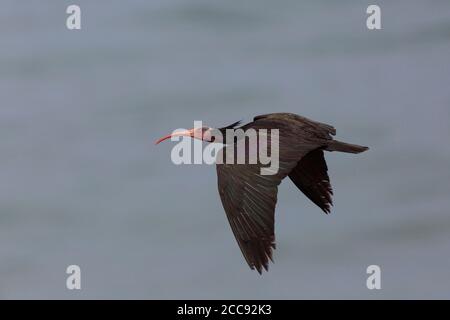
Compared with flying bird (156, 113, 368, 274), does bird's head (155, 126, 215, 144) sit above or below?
above

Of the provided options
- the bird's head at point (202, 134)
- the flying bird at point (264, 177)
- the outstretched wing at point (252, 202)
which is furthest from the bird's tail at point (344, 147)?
the bird's head at point (202, 134)

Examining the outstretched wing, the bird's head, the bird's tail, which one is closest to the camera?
the outstretched wing

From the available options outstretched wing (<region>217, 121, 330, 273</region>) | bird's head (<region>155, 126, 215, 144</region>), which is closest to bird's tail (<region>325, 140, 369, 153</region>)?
outstretched wing (<region>217, 121, 330, 273</region>)

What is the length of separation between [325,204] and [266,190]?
2168 millimetres

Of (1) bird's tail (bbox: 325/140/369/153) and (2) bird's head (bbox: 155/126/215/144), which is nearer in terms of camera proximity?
(1) bird's tail (bbox: 325/140/369/153)

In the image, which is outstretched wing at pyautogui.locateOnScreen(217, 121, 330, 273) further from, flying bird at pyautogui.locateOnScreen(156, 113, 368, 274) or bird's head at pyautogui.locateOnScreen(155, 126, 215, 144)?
bird's head at pyautogui.locateOnScreen(155, 126, 215, 144)

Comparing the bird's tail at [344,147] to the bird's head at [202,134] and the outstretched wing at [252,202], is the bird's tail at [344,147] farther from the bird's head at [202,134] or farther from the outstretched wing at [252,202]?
the bird's head at [202,134]

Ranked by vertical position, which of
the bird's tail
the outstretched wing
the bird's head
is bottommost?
the outstretched wing

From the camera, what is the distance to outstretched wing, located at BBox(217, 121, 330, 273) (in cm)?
1352

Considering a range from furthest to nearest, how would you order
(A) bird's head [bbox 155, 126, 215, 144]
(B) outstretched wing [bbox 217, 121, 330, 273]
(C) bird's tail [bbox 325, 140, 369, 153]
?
(A) bird's head [bbox 155, 126, 215, 144], (C) bird's tail [bbox 325, 140, 369, 153], (B) outstretched wing [bbox 217, 121, 330, 273]

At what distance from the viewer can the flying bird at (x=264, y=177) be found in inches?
534

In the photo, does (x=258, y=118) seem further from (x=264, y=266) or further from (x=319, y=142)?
(x=264, y=266)

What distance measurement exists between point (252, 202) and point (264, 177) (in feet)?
0.95

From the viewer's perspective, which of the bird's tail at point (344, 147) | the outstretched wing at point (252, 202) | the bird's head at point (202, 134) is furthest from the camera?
the bird's head at point (202, 134)
